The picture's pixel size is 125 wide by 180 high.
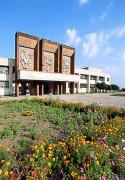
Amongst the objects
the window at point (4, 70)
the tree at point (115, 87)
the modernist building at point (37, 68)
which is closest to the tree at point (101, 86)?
the tree at point (115, 87)

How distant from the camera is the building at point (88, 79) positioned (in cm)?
8581

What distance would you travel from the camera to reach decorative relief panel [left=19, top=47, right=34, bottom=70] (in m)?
53.7

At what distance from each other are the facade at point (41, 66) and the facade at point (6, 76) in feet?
7.40

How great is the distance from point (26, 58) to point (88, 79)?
40.6m

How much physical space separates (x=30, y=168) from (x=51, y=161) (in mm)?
481

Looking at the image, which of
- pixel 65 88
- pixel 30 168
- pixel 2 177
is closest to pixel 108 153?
pixel 30 168

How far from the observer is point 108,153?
5906mm

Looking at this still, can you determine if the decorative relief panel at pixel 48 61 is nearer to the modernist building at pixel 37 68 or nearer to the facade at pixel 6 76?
the modernist building at pixel 37 68

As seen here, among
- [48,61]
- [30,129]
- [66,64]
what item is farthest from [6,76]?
[30,129]

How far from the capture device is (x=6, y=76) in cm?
5581

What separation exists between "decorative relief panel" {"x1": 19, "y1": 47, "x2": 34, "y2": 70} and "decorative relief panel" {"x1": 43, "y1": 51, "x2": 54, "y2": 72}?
141 inches

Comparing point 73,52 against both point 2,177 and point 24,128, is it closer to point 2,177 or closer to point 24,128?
point 24,128

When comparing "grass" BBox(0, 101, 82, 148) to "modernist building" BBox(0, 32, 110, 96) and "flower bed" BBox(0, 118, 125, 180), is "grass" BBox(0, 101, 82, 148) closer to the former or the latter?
"flower bed" BBox(0, 118, 125, 180)

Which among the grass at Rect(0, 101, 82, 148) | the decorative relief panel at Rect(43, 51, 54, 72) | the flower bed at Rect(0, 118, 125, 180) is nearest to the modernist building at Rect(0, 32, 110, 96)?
the decorative relief panel at Rect(43, 51, 54, 72)
